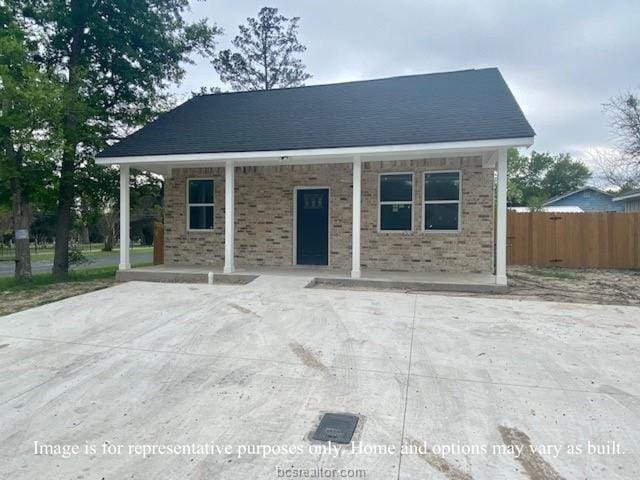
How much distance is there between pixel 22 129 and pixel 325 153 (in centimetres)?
715

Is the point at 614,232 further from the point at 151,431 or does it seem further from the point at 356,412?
the point at 151,431

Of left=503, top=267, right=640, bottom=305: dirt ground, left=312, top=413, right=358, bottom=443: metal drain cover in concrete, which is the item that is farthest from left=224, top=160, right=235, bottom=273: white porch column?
left=312, top=413, right=358, bottom=443: metal drain cover in concrete

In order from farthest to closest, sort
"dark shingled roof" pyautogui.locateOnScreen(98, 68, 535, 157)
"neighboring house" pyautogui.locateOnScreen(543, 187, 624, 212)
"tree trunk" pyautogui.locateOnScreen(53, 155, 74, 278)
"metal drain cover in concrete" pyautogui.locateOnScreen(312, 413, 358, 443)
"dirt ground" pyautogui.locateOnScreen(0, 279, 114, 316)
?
"neighboring house" pyautogui.locateOnScreen(543, 187, 624, 212), "tree trunk" pyautogui.locateOnScreen(53, 155, 74, 278), "dark shingled roof" pyautogui.locateOnScreen(98, 68, 535, 157), "dirt ground" pyautogui.locateOnScreen(0, 279, 114, 316), "metal drain cover in concrete" pyautogui.locateOnScreen(312, 413, 358, 443)

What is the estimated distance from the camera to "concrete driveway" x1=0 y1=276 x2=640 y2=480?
8.86ft

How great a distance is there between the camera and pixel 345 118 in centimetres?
1045

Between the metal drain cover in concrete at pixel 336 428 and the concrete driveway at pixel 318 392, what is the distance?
0.24 ft

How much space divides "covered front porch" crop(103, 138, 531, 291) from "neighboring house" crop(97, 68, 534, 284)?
38 mm

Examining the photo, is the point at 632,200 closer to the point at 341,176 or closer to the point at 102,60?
the point at 341,176

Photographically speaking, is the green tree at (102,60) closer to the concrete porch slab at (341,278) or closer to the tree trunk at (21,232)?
the tree trunk at (21,232)

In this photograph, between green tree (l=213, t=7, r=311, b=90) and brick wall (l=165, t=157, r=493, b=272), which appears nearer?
brick wall (l=165, t=157, r=493, b=272)

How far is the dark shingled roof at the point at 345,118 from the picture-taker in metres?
8.84

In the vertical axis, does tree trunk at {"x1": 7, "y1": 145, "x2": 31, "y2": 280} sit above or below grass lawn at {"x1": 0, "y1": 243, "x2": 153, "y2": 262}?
above

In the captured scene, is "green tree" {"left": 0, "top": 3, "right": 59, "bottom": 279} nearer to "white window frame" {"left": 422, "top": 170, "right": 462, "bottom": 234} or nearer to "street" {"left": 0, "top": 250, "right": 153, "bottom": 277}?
"street" {"left": 0, "top": 250, "right": 153, "bottom": 277}

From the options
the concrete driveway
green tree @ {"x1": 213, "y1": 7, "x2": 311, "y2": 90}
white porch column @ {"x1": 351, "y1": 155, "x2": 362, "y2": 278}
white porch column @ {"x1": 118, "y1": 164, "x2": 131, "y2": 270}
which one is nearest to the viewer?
the concrete driveway
